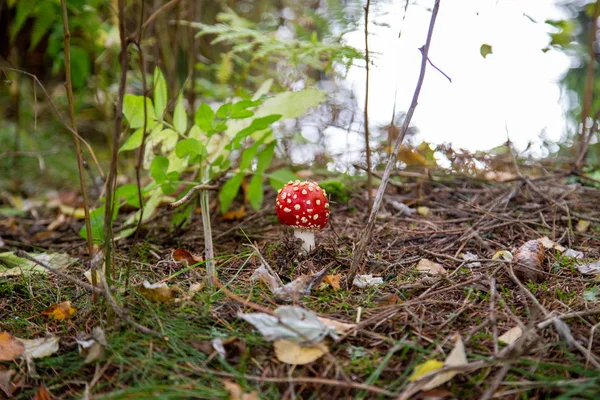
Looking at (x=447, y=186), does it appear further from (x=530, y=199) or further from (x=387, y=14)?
(x=387, y=14)

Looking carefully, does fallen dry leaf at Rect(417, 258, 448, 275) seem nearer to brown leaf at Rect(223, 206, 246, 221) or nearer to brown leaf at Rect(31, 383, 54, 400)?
brown leaf at Rect(223, 206, 246, 221)

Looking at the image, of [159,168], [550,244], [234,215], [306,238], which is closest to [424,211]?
[550,244]

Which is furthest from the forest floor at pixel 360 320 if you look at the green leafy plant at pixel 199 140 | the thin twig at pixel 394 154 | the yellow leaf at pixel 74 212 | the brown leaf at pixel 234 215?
the yellow leaf at pixel 74 212

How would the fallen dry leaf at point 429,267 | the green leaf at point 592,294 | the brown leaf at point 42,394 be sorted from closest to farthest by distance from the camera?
the brown leaf at point 42,394 → the green leaf at point 592,294 → the fallen dry leaf at point 429,267

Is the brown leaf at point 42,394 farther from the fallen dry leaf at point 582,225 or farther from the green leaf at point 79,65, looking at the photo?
the green leaf at point 79,65

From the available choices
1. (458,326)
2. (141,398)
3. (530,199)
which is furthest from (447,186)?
(141,398)

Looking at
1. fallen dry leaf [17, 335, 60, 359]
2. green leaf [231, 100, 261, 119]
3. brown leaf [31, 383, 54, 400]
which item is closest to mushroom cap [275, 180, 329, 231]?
green leaf [231, 100, 261, 119]
